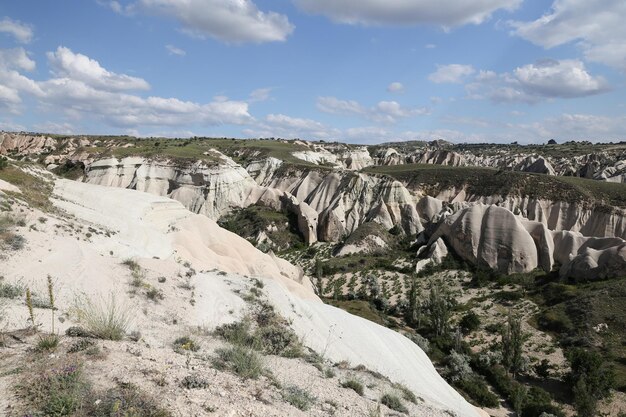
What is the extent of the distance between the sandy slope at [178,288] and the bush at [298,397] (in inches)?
133

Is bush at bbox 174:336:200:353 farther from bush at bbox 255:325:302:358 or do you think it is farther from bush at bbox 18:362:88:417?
bush at bbox 18:362:88:417

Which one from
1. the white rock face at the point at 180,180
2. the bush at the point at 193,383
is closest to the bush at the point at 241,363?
the bush at the point at 193,383

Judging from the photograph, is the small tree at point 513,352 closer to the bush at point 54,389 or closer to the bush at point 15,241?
the bush at point 54,389

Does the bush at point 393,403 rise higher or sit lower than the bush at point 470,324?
higher

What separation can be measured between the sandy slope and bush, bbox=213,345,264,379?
1.92 meters

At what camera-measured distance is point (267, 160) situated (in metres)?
78.6

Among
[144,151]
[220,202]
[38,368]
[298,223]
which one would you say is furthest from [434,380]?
[144,151]

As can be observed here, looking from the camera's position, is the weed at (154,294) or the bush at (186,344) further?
the weed at (154,294)

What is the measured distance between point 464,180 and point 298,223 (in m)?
29.4

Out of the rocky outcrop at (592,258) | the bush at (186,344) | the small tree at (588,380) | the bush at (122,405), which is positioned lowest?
the small tree at (588,380)

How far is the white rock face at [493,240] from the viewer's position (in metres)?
40.4

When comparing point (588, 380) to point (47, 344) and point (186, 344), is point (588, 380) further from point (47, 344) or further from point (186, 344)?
point (47, 344)

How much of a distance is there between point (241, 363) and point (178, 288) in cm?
574

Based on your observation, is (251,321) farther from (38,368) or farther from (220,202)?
(220,202)
